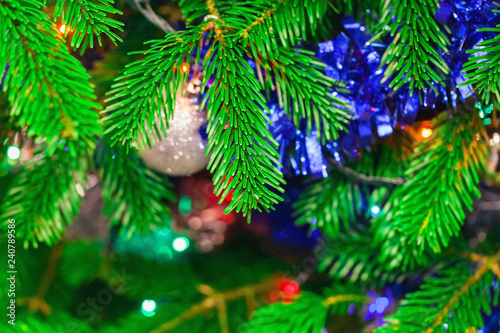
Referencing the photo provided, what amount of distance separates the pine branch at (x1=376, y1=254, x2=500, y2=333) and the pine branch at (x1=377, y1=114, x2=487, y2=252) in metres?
0.06

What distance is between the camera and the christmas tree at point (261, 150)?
33cm

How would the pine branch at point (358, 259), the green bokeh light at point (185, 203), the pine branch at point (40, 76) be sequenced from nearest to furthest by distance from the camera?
the pine branch at point (40, 76)
the pine branch at point (358, 259)
the green bokeh light at point (185, 203)

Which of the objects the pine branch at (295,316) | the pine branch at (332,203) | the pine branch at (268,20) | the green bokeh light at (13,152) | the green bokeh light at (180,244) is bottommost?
the pine branch at (295,316)

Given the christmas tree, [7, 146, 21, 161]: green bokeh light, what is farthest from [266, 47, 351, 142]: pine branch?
[7, 146, 21, 161]: green bokeh light

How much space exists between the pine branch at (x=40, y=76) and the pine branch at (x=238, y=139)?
0.10 metres

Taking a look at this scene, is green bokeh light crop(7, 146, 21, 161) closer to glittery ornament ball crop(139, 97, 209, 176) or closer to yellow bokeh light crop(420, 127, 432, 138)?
glittery ornament ball crop(139, 97, 209, 176)

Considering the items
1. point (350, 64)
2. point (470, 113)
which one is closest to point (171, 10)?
point (350, 64)

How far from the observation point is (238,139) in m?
0.32

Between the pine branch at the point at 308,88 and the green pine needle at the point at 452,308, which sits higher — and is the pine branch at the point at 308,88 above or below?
above

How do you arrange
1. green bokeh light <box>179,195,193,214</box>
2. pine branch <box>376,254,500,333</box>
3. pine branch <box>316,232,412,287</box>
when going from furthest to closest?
green bokeh light <box>179,195,193,214</box> → pine branch <box>316,232,412,287</box> → pine branch <box>376,254,500,333</box>

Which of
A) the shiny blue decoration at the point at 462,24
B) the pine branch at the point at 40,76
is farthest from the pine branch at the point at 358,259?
the pine branch at the point at 40,76

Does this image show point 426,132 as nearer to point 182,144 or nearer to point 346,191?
point 346,191

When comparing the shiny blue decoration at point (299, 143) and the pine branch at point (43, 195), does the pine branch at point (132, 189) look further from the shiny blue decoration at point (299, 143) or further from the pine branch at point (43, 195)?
the shiny blue decoration at point (299, 143)

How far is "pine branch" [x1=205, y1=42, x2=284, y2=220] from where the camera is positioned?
1.03 ft
